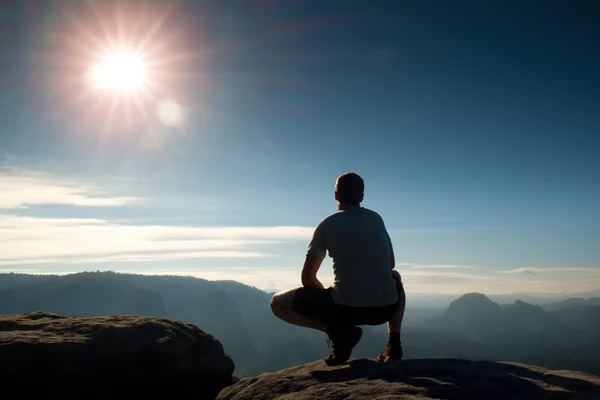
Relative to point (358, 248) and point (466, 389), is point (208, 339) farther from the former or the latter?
point (466, 389)

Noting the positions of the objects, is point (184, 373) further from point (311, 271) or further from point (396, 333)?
point (396, 333)

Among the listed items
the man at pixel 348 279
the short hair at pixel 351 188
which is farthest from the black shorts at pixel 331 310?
the short hair at pixel 351 188

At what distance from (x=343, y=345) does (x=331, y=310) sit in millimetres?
1107

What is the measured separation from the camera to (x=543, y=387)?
641 centimetres

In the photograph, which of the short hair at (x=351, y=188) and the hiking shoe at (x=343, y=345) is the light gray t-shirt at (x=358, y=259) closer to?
the short hair at (x=351, y=188)

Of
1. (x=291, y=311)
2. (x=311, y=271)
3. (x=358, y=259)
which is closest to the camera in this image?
(x=358, y=259)

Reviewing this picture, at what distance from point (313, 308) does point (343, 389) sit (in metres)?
2.22

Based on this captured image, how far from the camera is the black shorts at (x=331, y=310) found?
856 cm

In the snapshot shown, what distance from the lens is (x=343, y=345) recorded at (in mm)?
9148

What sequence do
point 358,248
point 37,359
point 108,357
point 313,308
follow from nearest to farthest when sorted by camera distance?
point 358,248 < point 313,308 < point 37,359 < point 108,357

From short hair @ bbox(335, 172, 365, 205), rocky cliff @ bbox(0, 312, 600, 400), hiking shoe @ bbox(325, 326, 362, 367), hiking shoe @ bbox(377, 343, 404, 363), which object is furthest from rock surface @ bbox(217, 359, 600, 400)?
short hair @ bbox(335, 172, 365, 205)

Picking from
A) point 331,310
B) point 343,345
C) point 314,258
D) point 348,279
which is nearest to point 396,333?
point 343,345

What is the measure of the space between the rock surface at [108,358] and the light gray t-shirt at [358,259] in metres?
6.39

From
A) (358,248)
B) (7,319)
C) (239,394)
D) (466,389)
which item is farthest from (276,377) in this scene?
(7,319)
